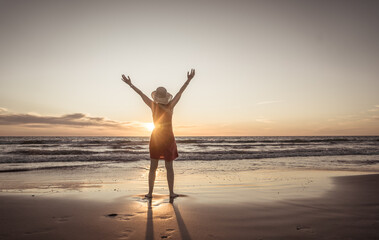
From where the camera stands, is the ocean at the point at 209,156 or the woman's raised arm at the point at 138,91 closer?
the woman's raised arm at the point at 138,91

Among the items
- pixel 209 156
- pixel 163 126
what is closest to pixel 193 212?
pixel 163 126

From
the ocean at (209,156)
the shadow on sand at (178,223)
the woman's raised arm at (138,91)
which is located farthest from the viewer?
the ocean at (209,156)

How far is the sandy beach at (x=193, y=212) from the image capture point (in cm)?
282

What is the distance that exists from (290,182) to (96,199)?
4.61m

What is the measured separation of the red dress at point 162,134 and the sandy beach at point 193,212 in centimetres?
81

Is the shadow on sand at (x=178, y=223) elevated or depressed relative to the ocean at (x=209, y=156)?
elevated

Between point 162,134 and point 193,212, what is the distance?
4.81ft

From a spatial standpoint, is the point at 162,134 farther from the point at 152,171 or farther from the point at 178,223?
the point at 178,223

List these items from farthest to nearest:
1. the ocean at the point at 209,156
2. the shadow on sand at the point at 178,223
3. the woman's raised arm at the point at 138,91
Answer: the ocean at the point at 209,156 → the woman's raised arm at the point at 138,91 → the shadow on sand at the point at 178,223

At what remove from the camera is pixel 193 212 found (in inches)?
145

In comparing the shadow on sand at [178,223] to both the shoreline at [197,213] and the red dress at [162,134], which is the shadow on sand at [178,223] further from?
the red dress at [162,134]

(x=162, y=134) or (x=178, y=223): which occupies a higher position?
(x=162, y=134)

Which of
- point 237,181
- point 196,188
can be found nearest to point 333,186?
point 237,181

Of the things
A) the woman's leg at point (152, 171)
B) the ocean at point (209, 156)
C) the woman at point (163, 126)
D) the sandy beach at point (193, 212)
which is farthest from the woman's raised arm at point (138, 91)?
the ocean at point (209, 156)
